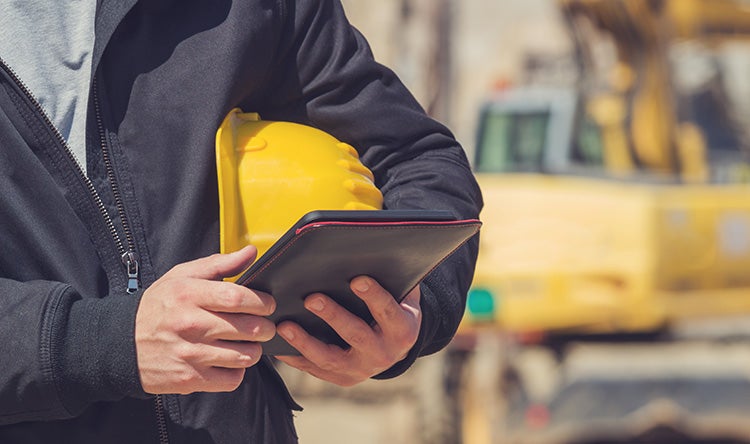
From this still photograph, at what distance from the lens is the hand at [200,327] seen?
155 centimetres

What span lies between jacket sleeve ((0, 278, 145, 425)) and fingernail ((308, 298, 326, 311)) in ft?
0.68

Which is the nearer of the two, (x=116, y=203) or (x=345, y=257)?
(x=345, y=257)

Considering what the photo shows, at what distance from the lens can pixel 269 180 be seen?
1.86 m

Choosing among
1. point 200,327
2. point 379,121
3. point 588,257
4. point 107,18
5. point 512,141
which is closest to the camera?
point 200,327

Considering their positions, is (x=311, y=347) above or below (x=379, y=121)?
below

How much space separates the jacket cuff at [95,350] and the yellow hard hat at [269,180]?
245 mm

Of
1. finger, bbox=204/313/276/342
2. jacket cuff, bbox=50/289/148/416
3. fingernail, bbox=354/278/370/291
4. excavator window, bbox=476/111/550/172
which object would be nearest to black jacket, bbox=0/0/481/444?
jacket cuff, bbox=50/289/148/416

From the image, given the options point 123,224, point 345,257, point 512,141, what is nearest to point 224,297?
point 345,257

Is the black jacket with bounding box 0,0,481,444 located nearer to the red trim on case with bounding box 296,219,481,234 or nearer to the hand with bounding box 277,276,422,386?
the hand with bounding box 277,276,422,386

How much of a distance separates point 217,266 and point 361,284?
0.18 meters

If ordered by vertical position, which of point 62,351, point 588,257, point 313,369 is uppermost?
point 62,351

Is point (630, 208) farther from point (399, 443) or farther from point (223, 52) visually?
point (223, 52)

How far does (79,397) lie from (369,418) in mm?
9590

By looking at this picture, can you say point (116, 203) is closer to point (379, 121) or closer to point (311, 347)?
point (311, 347)
